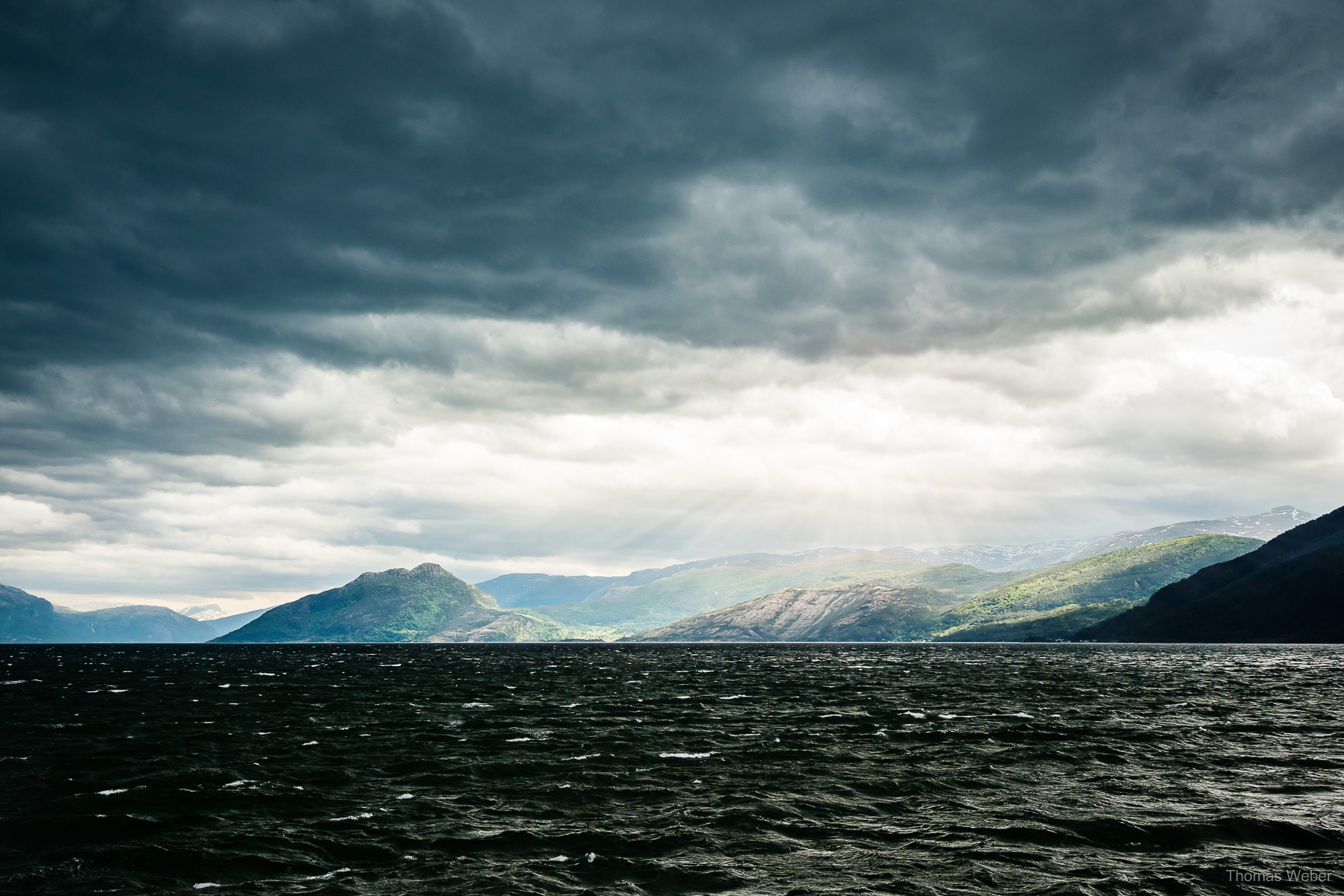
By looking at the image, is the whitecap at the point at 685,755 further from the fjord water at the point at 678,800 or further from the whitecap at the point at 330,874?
the whitecap at the point at 330,874

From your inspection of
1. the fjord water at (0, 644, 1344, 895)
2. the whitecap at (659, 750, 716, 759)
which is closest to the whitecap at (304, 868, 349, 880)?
the fjord water at (0, 644, 1344, 895)

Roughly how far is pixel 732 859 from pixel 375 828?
12774mm

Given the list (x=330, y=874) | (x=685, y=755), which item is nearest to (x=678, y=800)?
(x=685, y=755)

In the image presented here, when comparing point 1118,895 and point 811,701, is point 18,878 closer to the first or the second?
point 1118,895

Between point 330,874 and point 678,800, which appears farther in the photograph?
point 678,800

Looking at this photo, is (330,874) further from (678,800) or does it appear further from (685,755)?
(685,755)

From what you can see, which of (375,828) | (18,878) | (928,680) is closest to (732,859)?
(375,828)

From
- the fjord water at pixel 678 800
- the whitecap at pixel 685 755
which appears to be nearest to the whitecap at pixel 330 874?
the fjord water at pixel 678 800

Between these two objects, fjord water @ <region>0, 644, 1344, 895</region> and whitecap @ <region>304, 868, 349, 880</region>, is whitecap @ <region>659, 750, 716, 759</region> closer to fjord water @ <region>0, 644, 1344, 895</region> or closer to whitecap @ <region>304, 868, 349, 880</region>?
fjord water @ <region>0, 644, 1344, 895</region>

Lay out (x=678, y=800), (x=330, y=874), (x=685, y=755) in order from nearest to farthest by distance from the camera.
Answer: (x=330, y=874)
(x=678, y=800)
(x=685, y=755)

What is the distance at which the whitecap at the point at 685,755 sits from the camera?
42.1m

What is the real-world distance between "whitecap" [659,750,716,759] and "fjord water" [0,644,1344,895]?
0.93 feet

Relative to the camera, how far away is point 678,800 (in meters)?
31.6

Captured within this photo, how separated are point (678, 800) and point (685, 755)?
11.5 meters
